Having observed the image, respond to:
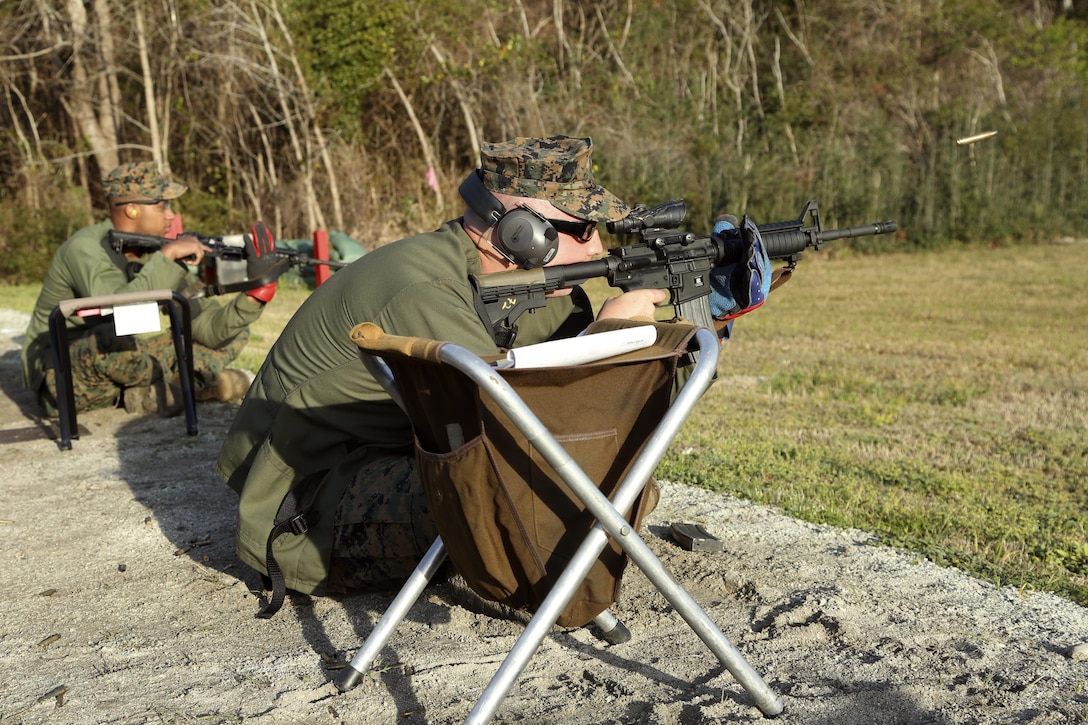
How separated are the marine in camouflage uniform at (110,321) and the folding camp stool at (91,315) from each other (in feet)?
1.54

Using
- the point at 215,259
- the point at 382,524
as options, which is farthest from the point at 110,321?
the point at 382,524

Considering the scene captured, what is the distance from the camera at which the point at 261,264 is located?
653 cm

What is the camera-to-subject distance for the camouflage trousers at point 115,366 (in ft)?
22.6

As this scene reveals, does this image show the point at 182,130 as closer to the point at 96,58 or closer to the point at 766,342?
the point at 96,58

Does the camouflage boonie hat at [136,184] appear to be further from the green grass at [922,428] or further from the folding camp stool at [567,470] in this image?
the folding camp stool at [567,470]

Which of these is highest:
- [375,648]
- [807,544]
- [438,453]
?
[438,453]

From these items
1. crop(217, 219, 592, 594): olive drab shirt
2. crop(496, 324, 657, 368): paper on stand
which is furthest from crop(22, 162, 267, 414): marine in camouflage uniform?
crop(496, 324, 657, 368): paper on stand

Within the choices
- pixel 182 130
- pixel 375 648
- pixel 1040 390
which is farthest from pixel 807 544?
pixel 182 130

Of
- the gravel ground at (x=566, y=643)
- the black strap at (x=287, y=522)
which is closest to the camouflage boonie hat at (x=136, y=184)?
the gravel ground at (x=566, y=643)

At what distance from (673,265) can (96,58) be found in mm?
18912

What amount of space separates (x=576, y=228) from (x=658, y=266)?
0.65 metres

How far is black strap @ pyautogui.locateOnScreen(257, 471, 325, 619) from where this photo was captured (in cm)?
349

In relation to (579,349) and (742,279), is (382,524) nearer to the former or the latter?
(579,349)

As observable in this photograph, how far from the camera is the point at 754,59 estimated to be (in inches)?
962
